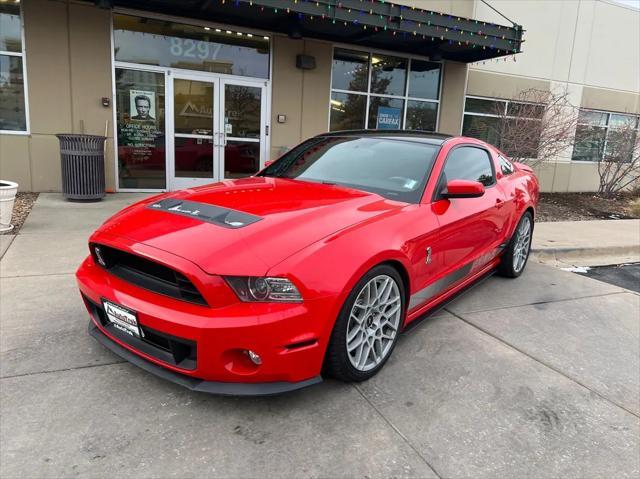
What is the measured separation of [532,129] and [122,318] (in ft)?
36.2

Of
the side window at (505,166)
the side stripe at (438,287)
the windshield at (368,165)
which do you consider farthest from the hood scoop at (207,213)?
the side window at (505,166)

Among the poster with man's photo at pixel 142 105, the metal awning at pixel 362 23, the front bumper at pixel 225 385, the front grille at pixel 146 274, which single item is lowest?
the front bumper at pixel 225 385

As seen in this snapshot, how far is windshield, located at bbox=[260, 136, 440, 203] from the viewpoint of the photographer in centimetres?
357

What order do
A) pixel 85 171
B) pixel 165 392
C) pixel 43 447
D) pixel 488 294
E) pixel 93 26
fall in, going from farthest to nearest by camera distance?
pixel 93 26 → pixel 85 171 → pixel 488 294 → pixel 165 392 → pixel 43 447

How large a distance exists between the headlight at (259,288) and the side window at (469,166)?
6.10 feet

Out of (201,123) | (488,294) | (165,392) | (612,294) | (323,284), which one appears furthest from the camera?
(201,123)

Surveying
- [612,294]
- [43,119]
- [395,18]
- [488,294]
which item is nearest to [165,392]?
[488,294]

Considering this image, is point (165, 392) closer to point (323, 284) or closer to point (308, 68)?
point (323, 284)

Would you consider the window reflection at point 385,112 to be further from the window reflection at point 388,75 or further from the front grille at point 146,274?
the front grille at point 146,274

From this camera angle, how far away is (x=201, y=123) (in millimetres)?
9961

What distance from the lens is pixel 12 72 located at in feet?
28.1

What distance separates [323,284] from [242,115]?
8500mm

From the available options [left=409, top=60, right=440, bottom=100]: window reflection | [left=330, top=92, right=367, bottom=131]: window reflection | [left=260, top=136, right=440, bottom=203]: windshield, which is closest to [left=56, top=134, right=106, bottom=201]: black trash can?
[left=260, top=136, right=440, bottom=203]: windshield

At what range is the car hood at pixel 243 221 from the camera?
2.44m
